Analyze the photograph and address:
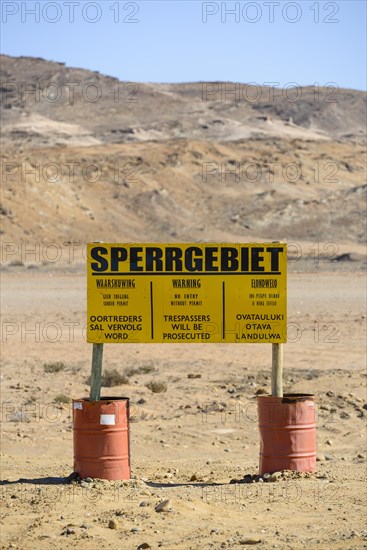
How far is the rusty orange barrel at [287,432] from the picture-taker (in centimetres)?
1085

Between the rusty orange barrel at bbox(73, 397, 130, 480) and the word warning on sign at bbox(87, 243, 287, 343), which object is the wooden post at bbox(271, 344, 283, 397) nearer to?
the word warning on sign at bbox(87, 243, 287, 343)

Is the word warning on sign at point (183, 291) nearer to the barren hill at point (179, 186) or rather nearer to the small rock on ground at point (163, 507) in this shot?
the small rock on ground at point (163, 507)

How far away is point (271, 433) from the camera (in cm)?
1094

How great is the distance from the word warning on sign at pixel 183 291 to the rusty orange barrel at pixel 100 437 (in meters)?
0.64

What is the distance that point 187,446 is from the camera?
46.2ft

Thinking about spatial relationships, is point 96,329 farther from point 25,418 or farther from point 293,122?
point 293,122

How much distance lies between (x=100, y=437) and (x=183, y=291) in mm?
1601

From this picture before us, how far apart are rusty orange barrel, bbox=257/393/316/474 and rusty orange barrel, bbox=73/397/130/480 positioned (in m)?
1.36

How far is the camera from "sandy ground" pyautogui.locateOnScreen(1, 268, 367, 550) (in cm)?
898

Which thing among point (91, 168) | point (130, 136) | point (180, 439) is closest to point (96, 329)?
point (180, 439)

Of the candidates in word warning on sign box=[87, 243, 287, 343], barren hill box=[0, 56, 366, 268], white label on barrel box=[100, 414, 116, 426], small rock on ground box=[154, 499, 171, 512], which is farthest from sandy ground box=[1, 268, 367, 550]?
barren hill box=[0, 56, 366, 268]

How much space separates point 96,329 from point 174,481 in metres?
1.87

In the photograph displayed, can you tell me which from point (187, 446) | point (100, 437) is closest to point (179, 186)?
point (187, 446)

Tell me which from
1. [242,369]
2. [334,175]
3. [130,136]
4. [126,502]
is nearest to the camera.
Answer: [126,502]
